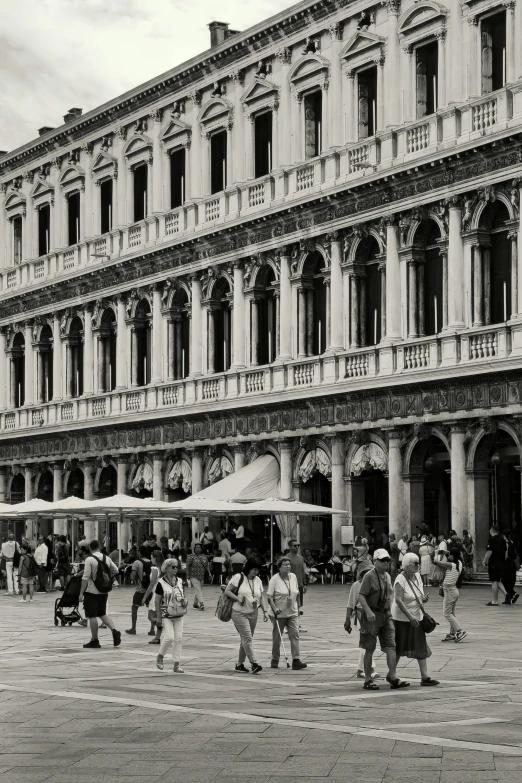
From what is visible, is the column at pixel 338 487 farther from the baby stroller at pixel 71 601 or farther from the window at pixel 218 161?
the baby stroller at pixel 71 601

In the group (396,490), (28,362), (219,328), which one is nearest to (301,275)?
(219,328)

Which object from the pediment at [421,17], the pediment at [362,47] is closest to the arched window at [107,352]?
the pediment at [362,47]

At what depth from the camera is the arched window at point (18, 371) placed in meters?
56.5

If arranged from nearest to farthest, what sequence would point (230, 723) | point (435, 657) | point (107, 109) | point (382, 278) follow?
point (230, 723) < point (435, 657) < point (382, 278) < point (107, 109)

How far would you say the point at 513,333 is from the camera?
110 ft

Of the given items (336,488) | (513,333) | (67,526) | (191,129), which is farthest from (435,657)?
(67,526)

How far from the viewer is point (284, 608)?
19.8 m

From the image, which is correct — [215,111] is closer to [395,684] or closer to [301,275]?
[301,275]

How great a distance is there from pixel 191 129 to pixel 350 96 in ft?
26.0

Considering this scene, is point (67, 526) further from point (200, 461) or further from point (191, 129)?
point (191, 129)

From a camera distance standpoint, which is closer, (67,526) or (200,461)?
(200,461)

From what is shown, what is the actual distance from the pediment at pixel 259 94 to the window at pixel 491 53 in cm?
846

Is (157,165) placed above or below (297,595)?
above

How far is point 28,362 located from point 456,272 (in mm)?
23427
